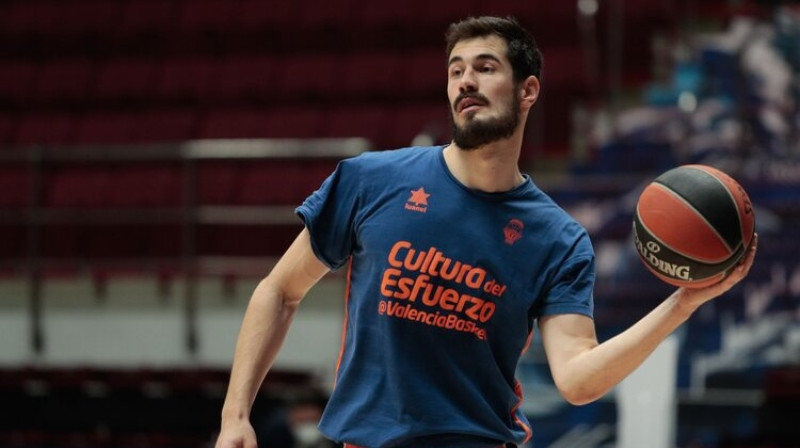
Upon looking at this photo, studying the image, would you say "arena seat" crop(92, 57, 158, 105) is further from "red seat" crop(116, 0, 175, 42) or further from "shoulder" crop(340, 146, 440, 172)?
"shoulder" crop(340, 146, 440, 172)

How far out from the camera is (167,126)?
417 inches

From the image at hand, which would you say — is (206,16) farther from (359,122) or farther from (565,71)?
(565,71)

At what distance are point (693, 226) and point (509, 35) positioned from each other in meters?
0.69

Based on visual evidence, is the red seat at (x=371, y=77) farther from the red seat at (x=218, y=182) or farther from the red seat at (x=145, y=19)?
the red seat at (x=145, y=19)

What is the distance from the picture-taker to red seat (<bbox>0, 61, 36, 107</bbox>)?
11.4 m

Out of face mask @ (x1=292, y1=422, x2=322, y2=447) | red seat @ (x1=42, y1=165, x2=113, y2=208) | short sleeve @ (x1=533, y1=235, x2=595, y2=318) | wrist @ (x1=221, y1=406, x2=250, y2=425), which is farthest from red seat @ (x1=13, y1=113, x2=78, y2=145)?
short sleeve @ (x1=533, y1=235, x2=595, y2=318)

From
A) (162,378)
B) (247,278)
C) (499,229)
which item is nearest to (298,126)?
(247,278)

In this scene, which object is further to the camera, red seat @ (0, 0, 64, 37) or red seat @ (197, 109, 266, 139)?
red seat @ (0, 0, 64, 37)

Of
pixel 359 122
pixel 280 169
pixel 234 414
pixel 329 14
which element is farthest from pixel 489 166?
pixel 329 14

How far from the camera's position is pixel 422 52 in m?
10.6

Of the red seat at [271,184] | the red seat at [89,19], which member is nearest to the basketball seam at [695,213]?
the red seat at [271,184]

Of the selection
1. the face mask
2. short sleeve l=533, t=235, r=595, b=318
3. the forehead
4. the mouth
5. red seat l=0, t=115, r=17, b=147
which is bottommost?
the face mask

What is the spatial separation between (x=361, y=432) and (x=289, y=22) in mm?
8760

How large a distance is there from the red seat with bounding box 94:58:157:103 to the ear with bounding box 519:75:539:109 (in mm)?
8391
